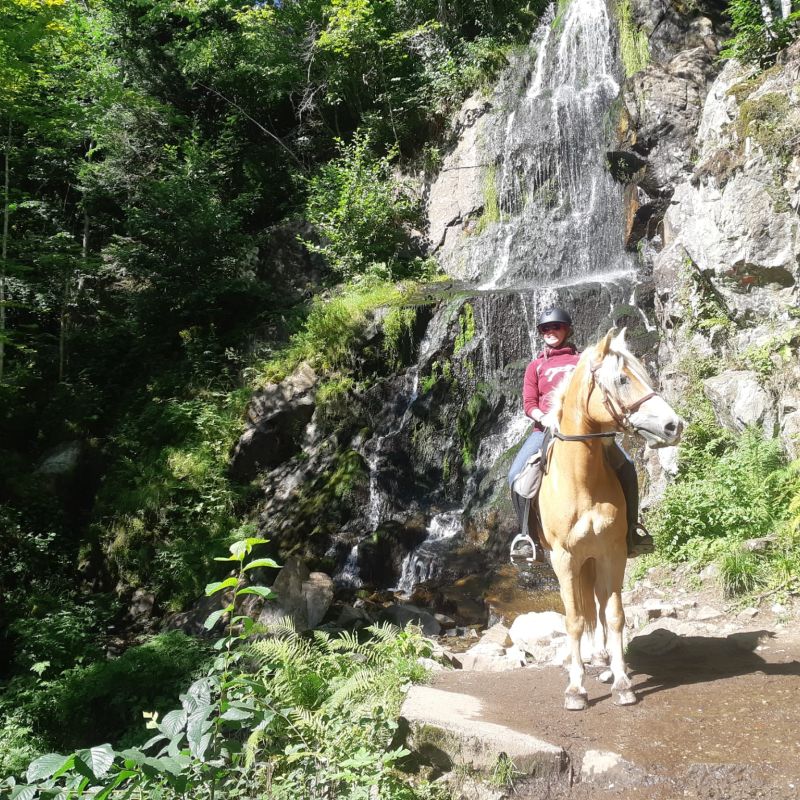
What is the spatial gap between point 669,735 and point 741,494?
4.95m

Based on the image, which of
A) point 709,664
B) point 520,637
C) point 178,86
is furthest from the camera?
point 178,86

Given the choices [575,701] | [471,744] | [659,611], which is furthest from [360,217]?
[471,744]

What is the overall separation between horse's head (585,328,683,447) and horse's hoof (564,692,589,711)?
1.82 metres

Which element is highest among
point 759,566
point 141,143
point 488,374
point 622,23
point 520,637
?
point 622,23

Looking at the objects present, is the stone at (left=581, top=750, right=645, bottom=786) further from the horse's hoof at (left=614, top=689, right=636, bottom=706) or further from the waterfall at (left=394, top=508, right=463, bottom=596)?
the waterfall at (left=394, top=508, right=463, bottom=596)

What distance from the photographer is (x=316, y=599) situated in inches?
348

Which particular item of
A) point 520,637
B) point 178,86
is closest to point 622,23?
point 178,86

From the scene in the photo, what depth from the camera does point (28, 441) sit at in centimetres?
1374

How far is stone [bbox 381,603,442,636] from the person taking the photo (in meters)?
8.53

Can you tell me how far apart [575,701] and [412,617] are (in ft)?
14.5

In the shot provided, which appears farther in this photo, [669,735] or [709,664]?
[709,664]

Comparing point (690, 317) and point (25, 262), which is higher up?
point (25, 262)

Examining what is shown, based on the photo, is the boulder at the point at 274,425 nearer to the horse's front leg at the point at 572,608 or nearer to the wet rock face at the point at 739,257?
the wet rock face at the point at 739,257

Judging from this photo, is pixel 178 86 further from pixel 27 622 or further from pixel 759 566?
pixel 759 566
